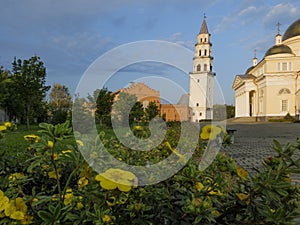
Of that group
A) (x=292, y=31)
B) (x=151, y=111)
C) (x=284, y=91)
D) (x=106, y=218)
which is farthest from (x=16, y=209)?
(x=292, y=31)

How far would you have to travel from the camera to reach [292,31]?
1484 inches

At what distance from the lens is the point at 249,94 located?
4053cm

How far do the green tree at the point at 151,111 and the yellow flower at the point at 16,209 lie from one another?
1.09m

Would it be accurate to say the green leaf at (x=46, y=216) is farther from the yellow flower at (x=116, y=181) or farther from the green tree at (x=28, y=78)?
the green tree at (x=28, y=78)

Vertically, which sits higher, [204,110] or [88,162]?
[204,110]

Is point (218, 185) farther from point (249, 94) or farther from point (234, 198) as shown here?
point (249, 94)

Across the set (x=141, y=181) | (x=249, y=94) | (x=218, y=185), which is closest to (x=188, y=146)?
(x=218, y=185)

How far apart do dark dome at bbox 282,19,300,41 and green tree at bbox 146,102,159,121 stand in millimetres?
40802

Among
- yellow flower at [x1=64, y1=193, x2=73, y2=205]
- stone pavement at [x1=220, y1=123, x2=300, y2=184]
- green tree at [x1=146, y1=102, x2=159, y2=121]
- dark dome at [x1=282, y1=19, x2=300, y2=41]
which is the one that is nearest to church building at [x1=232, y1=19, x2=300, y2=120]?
dark dome at [x1=282, y1=19, x2=300, y2=41]

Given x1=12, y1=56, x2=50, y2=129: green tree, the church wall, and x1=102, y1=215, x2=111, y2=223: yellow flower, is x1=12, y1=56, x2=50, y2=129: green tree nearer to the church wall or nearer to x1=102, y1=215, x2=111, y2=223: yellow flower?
x1=102, y1=215, x2=111, y2=223: yellow flower

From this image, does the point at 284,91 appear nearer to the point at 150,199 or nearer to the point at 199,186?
the point at 199,186

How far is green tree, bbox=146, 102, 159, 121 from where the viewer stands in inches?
69.9

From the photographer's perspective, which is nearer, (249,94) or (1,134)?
(1,134)

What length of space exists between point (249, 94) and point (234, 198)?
42.4 m
